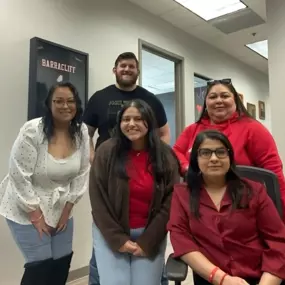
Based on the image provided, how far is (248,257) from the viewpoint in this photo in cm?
144

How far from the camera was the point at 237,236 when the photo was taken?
1.45 m

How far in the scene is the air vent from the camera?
163 inches

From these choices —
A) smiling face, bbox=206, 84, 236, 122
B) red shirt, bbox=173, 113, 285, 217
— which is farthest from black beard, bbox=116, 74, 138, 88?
red shirt, bbox=173, 113, 285, 217

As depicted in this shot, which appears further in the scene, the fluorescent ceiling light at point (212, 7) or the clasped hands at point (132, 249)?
the fluorescent ceiling light at point (212, 7)

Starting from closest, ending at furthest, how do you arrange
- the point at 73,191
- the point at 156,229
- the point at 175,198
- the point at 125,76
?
the point at 175,198 < the point at 156,229 < the point at 73,191 < the point at 125,76

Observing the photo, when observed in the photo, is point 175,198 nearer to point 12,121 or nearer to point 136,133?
point 136,133

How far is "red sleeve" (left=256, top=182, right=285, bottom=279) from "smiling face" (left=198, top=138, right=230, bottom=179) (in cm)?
20

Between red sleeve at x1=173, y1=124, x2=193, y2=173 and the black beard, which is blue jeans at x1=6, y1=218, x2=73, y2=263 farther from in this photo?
the black beard

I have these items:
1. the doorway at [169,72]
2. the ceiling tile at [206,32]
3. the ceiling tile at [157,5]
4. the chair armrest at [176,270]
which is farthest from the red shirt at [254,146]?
the ceiling tile at [206,32]

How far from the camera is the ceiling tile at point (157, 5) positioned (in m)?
3.77

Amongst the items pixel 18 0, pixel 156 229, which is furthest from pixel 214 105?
pixel 18 0

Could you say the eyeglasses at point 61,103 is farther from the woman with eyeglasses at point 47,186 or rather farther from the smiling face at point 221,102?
the smiling face at point 221,102

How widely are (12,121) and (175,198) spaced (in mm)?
1697

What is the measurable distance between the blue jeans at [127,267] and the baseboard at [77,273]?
142 centimetres
